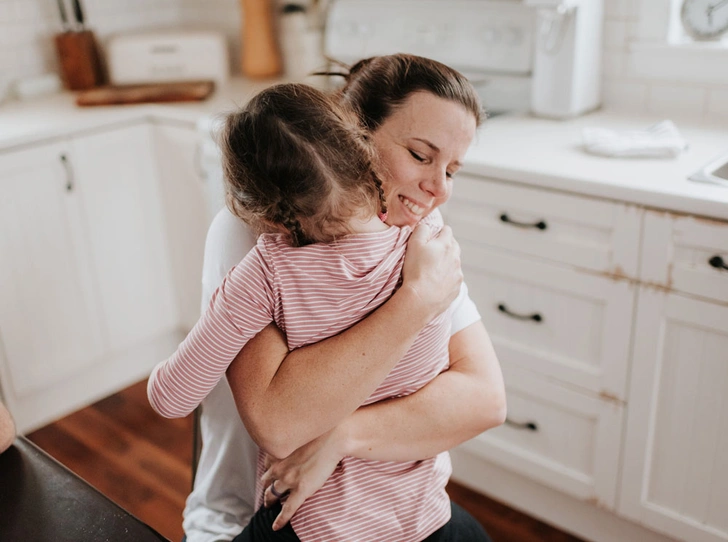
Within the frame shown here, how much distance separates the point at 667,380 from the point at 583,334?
0.70 ft

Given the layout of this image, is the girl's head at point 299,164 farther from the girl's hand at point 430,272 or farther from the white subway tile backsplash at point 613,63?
the white subway tile backsplash at point 613,63

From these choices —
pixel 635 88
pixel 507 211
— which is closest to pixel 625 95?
pixel 635 88

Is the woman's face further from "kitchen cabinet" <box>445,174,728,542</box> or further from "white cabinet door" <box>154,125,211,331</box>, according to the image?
"white cabinet door" <box>154,125,211,331</box>

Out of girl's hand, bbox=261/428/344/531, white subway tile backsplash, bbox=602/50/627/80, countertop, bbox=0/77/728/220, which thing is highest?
white subway tile backsplash, bbox=602/50/627/80

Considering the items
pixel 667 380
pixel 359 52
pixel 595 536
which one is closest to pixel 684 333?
pixel 667 380

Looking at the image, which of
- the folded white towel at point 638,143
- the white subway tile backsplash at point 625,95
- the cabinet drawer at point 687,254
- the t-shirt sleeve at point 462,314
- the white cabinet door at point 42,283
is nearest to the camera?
the t-shirt sleeve at point 462,314

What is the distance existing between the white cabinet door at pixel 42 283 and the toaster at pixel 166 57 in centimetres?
64

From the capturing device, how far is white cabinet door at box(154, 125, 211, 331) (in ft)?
8.50

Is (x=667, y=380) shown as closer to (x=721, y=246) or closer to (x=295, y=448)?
(x=721, y=246)

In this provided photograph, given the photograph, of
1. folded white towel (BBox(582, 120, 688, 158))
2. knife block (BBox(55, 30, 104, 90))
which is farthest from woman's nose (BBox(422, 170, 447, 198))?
knife block (BBox(55, 30, 104, 90))

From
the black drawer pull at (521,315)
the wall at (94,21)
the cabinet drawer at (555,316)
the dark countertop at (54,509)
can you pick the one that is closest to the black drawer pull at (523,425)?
the cabinet drawer at (555,316)

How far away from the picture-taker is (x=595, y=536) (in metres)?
2.04

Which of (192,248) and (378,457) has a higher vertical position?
(378,457)

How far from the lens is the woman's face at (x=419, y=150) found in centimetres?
104
